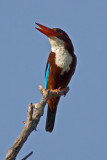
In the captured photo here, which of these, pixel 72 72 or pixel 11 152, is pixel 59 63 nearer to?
pixel 72 72

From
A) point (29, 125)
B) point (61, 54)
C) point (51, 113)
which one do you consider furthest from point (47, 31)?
point (29, 125)

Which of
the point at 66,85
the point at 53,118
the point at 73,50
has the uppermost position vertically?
the point at 73,50

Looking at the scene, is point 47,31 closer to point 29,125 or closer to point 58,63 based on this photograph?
point 58,63

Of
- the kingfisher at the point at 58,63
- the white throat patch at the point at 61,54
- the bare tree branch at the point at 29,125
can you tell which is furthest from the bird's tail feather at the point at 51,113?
the bare tree branch at the point at 29,125

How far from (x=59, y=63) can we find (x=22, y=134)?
330cm

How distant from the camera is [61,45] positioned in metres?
8.38

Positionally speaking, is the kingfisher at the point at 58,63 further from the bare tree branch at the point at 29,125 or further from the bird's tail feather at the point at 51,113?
the bare tree branch at the point at 29,125

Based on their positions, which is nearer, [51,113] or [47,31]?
[47,31]

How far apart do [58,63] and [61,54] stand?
23 centimetres

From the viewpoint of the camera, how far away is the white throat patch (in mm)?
8164

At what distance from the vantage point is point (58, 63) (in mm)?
8188

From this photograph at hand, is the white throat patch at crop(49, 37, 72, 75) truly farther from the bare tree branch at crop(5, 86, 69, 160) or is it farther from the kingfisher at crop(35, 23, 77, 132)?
the bare tree branch at crop(5, 86, 69, 160)

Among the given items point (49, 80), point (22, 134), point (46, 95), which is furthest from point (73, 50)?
point (22, 134)

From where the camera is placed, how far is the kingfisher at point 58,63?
8188 mm
